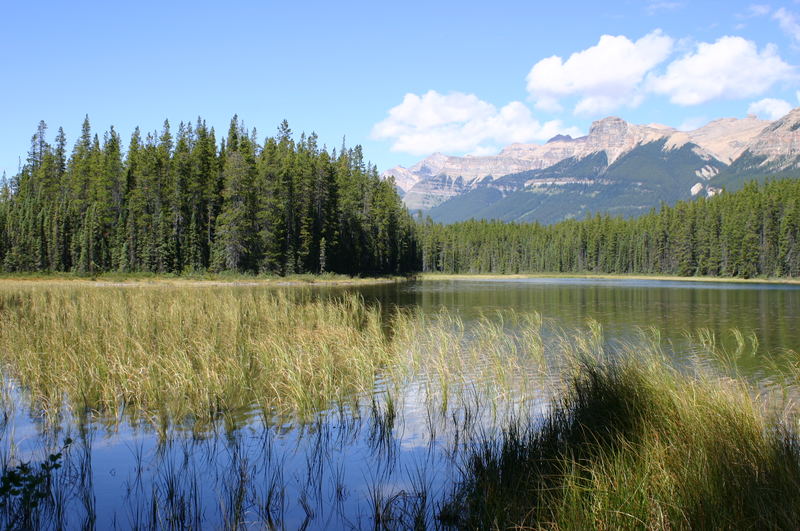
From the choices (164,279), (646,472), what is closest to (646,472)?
(646,472)

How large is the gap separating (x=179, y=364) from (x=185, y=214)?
195ft

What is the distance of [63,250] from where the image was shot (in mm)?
66000

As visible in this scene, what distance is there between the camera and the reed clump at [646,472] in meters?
4.71

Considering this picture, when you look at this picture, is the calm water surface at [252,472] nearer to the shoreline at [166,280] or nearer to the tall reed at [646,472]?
the tall reed at [646,472]

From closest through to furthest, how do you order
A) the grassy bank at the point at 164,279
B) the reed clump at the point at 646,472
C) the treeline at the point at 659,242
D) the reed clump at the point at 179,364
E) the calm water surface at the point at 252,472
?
the reed clump at the point at 646,472 < the calm water surface at the point at 252,472 < the reed clump at the point at 179,364 < the grassy bank at the point at 164,279 < the treeline at the point at 659,242

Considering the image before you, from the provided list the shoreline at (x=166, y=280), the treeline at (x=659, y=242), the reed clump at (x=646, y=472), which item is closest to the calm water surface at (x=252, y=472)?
the reed clump at (x=646, y=472)

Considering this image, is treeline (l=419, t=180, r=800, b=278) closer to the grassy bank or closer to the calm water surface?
the grassy bank

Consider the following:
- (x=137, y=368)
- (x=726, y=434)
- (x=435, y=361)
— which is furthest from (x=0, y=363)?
(x=726, y=434)

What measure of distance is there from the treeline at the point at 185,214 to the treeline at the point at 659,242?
79.2 m

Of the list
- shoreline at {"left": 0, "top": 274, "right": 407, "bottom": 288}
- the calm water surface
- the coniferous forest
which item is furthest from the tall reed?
the coniferous forest

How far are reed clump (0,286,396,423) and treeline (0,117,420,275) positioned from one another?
46.0m

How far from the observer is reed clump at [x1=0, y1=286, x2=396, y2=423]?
34.3 ft

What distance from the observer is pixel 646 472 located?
5.10m

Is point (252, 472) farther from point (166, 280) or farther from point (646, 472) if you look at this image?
point (166, 280)
